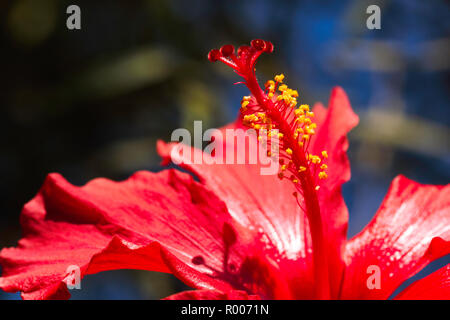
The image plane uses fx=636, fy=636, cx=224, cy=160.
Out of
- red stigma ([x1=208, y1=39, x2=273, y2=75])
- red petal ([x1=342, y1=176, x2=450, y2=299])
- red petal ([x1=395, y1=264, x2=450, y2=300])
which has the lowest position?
red petal ([x1=395, y1=264, x2=450, y2=300])

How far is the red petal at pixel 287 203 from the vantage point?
980 mm

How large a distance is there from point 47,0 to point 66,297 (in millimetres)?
1911

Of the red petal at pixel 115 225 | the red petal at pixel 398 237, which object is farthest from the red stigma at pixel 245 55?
the red petal at pixel 398 237

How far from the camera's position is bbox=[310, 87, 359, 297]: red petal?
0.97m

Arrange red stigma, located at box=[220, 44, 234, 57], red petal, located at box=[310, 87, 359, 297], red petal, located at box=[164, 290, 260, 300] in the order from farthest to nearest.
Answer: red petal, located at box=[310, 87, 359, 297] < red stigma, located at box=[220, 44, 234, 57] < red petal, located at box=[164, 290, 260, 300]

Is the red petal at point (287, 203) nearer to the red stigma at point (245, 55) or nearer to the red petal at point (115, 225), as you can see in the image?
the red petal at point (115, 225)

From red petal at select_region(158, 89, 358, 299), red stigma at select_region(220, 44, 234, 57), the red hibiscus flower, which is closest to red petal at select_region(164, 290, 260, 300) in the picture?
the red hibiscus flower

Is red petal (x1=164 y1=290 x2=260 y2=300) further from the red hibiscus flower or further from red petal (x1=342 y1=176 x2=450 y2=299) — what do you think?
red petal (x1=342 y1=176 x2=450 y2=299)

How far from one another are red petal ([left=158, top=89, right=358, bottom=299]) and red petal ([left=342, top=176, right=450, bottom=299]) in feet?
0.11

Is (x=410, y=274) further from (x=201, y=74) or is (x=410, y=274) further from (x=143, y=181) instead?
(x=201, y=74)

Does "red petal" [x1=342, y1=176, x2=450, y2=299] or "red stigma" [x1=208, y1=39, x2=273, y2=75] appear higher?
"red stigma" [x1=208, y1=39, x2=273, y2=75]
